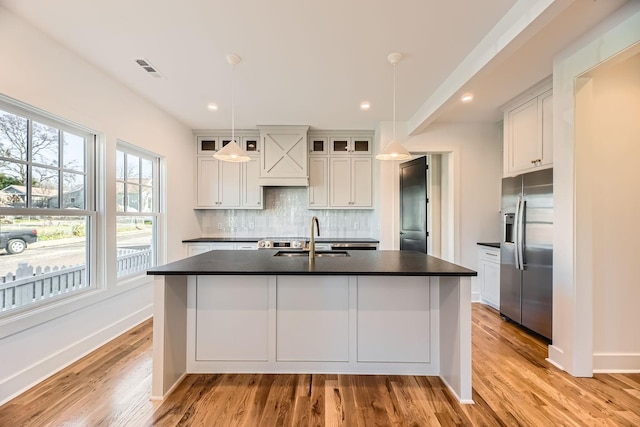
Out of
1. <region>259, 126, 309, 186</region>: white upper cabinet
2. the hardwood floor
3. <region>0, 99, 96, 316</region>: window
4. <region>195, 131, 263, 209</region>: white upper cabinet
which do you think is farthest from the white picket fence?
<region>259, 126, 309, 186</region>: white upper cabinet

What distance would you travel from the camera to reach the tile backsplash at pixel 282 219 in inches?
192

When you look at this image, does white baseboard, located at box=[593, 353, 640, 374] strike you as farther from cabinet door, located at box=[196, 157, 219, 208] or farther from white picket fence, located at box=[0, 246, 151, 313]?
cabinet door, located at box=[196, 157, 219, 208]

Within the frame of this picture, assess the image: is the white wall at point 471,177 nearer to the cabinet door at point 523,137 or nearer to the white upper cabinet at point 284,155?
the cabinet door at point 523,137

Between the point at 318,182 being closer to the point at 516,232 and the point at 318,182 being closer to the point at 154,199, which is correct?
the point at 154,199

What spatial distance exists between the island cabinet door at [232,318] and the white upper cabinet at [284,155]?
2.49 meters

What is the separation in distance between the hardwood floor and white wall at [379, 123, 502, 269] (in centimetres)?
191

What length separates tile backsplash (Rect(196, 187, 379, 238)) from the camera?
4.88 metres

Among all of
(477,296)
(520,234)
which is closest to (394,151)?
(520,234)

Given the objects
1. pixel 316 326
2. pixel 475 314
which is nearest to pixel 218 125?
pixel 316 326

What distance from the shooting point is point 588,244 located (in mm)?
2154

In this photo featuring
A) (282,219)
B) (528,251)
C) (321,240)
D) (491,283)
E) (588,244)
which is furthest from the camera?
(282,219)

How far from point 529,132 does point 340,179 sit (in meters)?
2.51

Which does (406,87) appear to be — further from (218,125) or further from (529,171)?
(218,125)

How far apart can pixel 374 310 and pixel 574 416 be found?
52.9 inches
